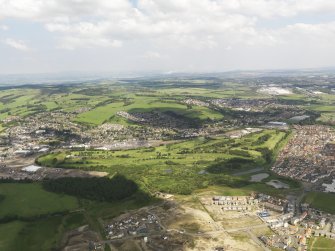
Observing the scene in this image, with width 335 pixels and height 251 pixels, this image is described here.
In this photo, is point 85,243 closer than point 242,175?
Yes

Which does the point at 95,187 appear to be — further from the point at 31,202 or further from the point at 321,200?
the point at 321,200

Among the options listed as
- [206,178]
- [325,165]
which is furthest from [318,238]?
[325,165]

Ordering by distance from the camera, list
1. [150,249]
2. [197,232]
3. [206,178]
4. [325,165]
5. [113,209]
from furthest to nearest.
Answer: [325,165] < [206,178] < [113,209] < [197,232] < [150,249]

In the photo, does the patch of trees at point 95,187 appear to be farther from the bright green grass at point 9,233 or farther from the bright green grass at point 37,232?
the bright green grass at point 9,233

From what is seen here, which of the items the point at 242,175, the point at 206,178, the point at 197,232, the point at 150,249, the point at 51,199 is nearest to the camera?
the point at 150,249

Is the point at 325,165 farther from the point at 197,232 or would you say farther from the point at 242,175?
the point at 197,232
